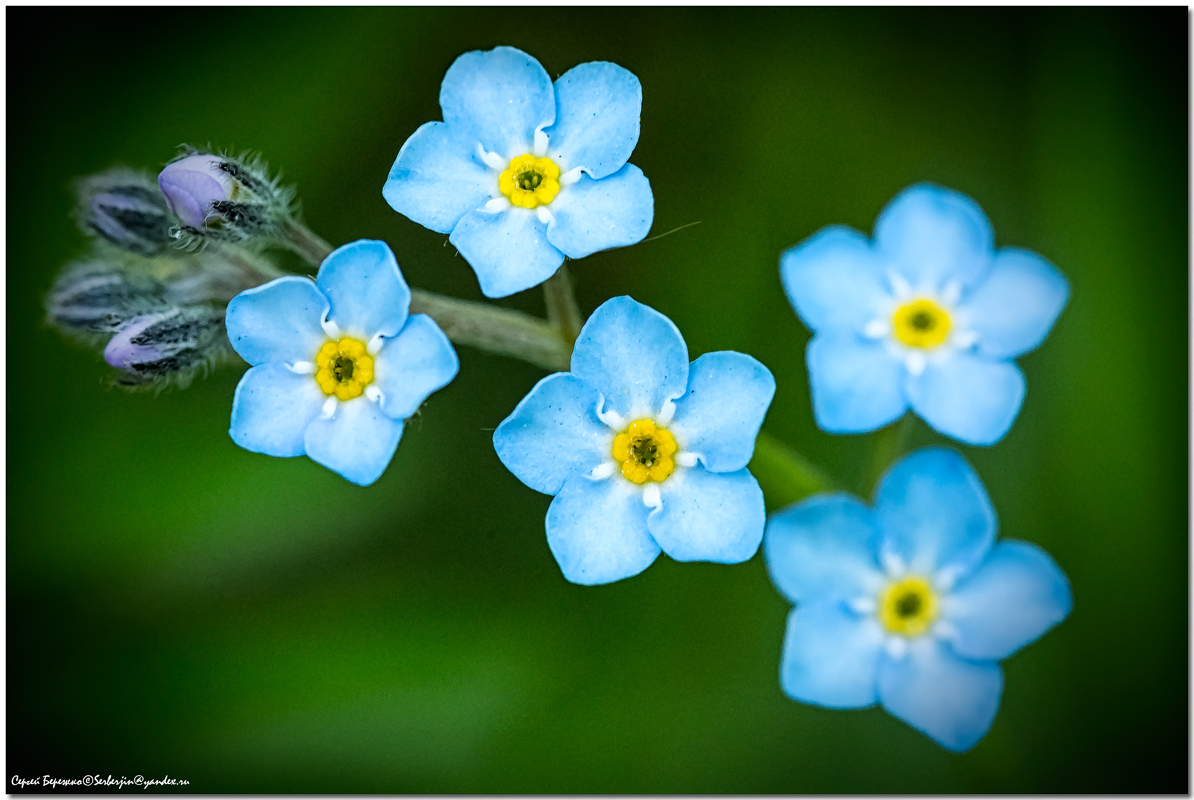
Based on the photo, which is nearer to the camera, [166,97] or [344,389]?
[344,389]

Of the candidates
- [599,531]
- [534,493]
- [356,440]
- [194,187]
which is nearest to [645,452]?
[599,531]

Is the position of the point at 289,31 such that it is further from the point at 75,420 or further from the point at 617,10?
the point at 75,420

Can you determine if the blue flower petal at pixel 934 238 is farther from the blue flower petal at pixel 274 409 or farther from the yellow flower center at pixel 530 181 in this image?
the blue flower petal at pixel 274 409

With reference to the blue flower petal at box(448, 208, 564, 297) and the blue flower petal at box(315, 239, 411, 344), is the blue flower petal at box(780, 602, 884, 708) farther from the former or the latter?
the blue flower petal at box(315, 239, 411, 344)

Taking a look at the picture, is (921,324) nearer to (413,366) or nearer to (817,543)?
(817,543)

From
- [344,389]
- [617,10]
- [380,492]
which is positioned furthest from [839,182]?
[344,389]

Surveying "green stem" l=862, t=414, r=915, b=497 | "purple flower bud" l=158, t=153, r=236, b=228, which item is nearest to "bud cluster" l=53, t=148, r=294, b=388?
"purple flower bud" l=158, t=153, r=236, b=228
